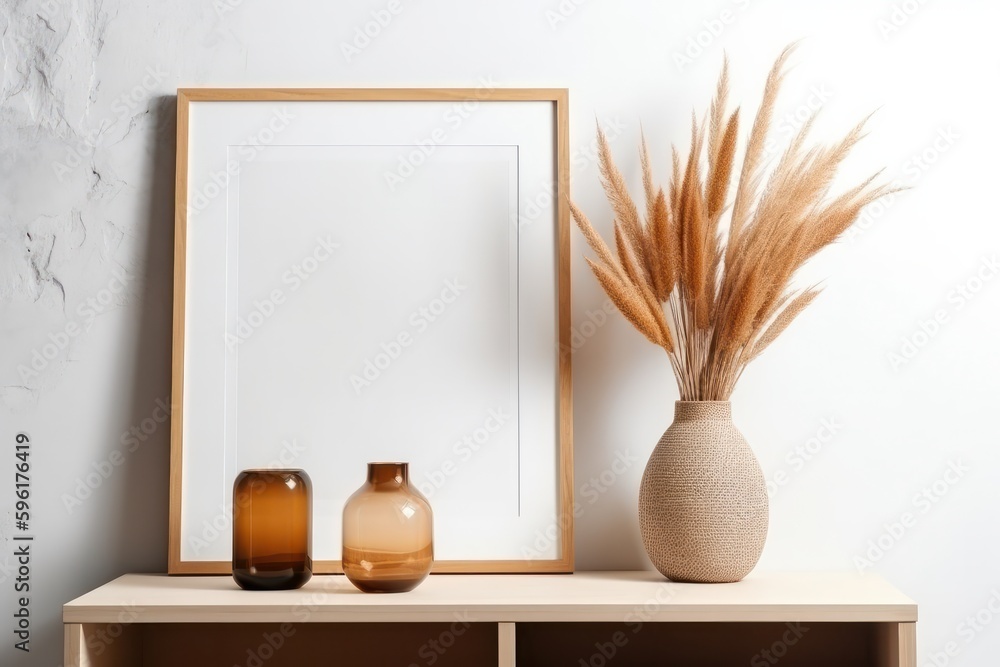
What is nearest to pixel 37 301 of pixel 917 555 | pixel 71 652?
pixel 71 652

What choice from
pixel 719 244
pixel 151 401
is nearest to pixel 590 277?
pixel 719 244

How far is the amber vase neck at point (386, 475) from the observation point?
127 centimetres

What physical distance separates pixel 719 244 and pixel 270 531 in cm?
86

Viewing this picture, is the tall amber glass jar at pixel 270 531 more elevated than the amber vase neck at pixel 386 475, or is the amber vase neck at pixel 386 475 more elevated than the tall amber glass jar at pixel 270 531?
the amber vase neck at pixel 386 475

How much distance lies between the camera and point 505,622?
118 cm

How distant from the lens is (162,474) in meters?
1.47

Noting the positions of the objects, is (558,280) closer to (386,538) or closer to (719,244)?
(719,244)

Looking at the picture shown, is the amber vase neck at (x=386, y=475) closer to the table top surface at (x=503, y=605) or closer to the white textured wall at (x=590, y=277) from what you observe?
the table top surface at (x=503, y=605)

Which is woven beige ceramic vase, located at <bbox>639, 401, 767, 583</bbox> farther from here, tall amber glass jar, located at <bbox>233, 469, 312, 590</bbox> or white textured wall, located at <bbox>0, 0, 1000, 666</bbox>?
tall amber glass jar, located at <bbox>233, 469, 312, 590</bbox>

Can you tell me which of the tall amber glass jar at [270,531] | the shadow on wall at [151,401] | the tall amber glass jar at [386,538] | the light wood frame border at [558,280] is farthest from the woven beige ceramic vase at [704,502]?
the shadow on wall at [151,401]

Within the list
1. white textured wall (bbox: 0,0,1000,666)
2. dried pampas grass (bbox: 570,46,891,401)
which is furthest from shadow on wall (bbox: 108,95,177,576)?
dried pampas grass (bbox: 570,46,891,401)

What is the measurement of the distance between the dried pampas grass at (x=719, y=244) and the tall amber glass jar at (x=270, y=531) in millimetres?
594

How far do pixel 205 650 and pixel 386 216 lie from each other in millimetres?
809

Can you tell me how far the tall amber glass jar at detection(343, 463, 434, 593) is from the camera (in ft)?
4.09
